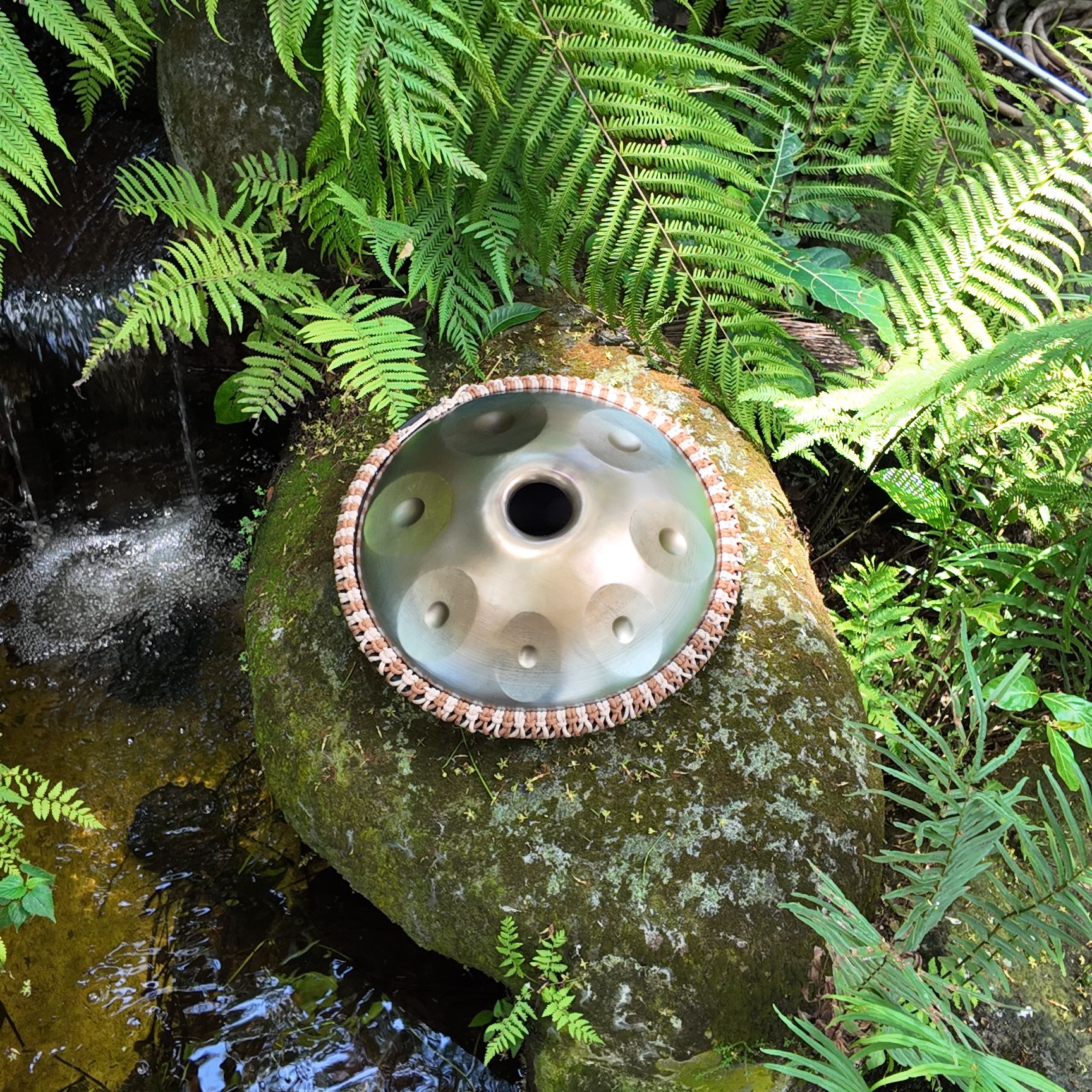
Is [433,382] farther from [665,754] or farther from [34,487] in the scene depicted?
[34,487]

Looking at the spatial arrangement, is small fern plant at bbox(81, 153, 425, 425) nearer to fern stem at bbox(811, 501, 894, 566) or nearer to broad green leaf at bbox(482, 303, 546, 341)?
broad green leaf at bbox(482, 303, 546, 341)

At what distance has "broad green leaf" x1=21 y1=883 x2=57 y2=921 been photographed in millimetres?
2498

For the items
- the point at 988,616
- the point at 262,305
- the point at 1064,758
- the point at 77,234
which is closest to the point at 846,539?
the point at 988,616

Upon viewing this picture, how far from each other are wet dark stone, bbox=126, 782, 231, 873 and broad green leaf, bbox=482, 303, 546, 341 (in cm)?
229

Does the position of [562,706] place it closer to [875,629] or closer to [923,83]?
[875,629]

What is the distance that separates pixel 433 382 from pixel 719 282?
1.14m

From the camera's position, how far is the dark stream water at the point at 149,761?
117 inches

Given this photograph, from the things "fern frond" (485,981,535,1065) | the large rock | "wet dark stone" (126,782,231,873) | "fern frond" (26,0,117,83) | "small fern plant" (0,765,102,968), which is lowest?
"wet dark stone" (126,782,231,873)

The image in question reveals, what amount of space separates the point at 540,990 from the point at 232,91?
346cm

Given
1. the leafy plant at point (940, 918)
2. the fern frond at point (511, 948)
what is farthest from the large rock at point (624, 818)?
the leafy plant at point (940, 918)

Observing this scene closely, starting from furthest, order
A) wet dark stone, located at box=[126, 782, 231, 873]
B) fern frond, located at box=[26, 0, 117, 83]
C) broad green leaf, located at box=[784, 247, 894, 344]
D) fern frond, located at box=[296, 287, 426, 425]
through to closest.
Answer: wet dark stone, located at box=[126, 782, 231, 873] → broad green leaf, located at box=[784, 247, 894, 344] → fern frond, located at box=[296, 287, 426, 425] → fern frond, located at box=[26, 0, 117, 83]

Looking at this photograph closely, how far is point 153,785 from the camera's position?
356 cm

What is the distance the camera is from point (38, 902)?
8.25 ft

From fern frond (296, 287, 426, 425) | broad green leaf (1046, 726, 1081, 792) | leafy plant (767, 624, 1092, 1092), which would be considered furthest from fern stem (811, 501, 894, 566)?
fern frond (296, 287, 426, 425)
